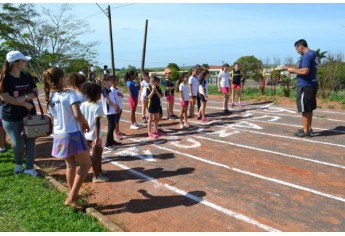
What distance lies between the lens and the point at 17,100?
5367 millimetres

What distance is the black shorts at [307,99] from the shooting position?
26.9 feet

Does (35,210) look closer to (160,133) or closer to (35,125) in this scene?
(35,125)

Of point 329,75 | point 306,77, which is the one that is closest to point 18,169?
point 306,77

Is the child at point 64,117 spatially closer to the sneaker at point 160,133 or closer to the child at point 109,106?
the child at point 109,106

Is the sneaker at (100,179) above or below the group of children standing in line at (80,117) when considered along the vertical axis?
below

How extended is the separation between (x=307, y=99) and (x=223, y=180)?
3.69 meters

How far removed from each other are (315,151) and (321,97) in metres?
9.56

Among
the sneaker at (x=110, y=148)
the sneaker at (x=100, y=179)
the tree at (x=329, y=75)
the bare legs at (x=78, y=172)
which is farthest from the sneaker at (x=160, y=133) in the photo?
the tree at (x=329, y=75)

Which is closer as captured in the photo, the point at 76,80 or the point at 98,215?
the point at 98,215

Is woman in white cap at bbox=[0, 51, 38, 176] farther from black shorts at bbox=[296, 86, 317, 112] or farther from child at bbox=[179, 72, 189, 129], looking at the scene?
black shorts at bbox=[296, 86, 317, 112]

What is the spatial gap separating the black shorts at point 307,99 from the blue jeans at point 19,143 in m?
5.86

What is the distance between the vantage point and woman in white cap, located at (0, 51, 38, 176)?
5.33 metres

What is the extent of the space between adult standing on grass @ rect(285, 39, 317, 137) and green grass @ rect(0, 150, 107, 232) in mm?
5797
